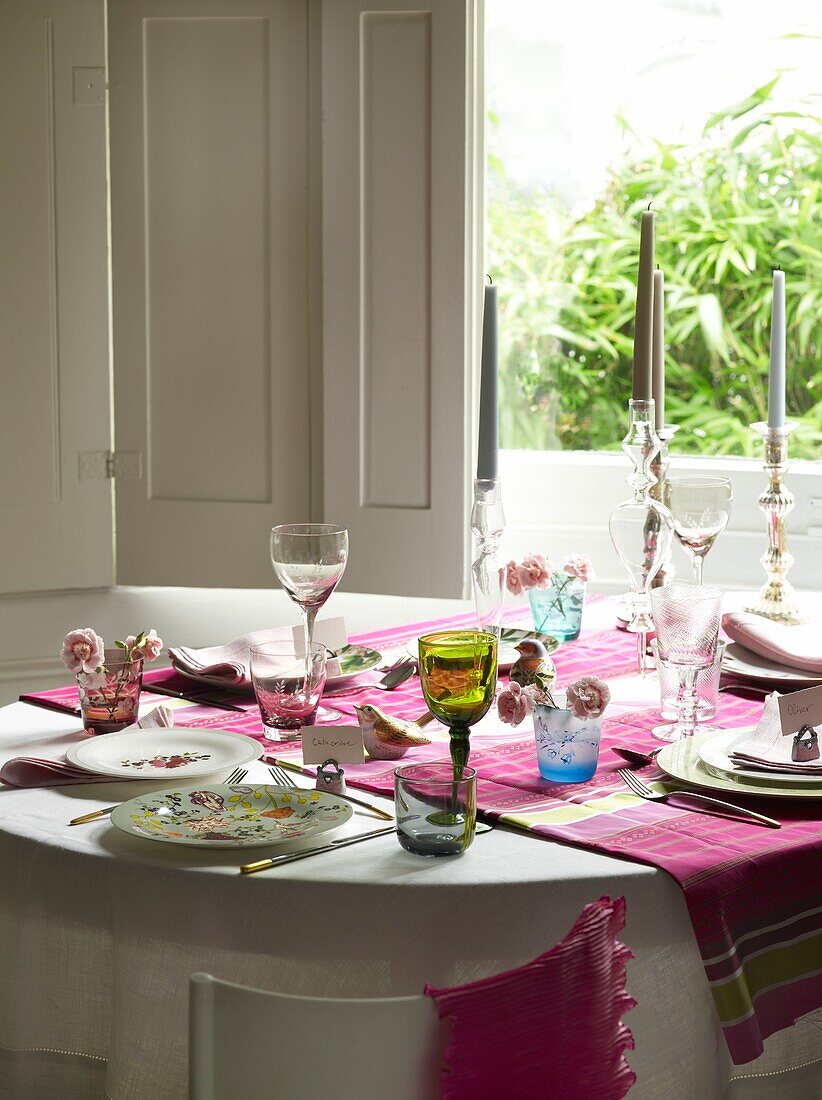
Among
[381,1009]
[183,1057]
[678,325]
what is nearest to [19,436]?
[678,325]

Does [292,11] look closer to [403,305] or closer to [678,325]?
[403,305]

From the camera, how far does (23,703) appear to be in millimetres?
1643

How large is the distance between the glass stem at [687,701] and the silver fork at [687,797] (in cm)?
14

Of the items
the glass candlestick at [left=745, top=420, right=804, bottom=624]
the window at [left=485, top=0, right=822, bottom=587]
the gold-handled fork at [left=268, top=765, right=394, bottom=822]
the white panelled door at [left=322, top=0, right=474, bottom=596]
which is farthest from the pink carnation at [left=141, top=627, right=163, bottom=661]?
the window at [left=485, top=0, right=822, bottom=587]

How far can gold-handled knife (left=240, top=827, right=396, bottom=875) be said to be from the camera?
1089 millimetres

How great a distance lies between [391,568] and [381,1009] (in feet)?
7.45

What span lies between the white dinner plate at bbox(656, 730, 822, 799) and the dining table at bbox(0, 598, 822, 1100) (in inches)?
6.9

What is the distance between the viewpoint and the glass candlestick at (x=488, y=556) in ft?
5.69

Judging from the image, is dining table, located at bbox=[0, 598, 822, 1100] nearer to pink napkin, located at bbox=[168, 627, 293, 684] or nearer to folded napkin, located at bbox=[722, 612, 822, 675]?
pink napkin, located at bbox=[168, 627, 293, 684]

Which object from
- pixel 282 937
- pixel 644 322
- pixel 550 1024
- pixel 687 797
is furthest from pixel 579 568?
pixel 550 1024

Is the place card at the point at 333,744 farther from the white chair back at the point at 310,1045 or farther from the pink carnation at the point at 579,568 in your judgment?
the pink carnation at the point at 579,568

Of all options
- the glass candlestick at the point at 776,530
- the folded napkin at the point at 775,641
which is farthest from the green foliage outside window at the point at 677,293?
the folded napkin at the point at 775,641

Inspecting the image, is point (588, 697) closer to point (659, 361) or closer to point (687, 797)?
point (687, 797)

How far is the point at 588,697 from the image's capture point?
129 centimetres
